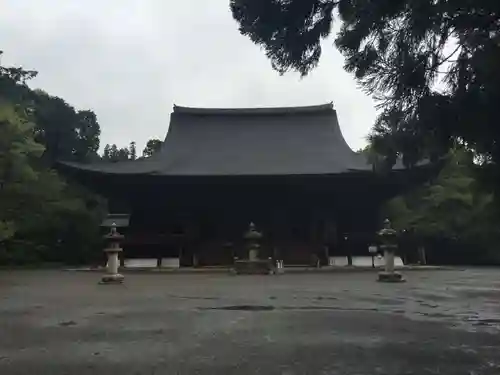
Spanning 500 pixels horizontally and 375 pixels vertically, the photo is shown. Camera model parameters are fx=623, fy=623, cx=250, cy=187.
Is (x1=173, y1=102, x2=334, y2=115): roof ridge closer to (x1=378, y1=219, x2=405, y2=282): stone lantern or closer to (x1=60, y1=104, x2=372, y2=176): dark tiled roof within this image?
(x1=60, y1=104, x2=372, y2=176): dark tiled roof

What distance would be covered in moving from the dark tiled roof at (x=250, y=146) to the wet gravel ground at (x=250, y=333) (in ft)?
34.8

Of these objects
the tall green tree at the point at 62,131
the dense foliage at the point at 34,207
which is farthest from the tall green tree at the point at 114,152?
the dense foliage at the point at 34,207

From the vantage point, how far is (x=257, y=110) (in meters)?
26.6

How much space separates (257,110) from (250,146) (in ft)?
Result: 9.23

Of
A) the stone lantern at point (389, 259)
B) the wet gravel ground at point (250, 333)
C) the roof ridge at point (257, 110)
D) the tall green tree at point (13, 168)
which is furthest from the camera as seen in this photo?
the roof ridge at point (257, 110)

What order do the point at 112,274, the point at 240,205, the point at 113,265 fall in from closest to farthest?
1. the point at 112,274
2. the point at 113,265
3. the point at 240,205

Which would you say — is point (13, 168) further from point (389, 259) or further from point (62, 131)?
point (62, 131)

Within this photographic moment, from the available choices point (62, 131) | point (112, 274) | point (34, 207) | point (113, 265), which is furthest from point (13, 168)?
point (62, 131)

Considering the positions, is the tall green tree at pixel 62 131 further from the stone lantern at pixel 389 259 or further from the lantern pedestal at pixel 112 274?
the stone lantern at pixel 389 259

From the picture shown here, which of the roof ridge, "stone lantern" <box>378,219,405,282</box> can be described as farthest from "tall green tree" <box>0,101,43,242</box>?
"stone lantern" <box>378,219,405,282</box>

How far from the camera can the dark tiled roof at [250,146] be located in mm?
20953

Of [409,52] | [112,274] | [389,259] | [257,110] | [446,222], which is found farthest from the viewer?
[257,110]

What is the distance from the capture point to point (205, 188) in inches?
833

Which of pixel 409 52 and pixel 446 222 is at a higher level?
pixel 446 222
